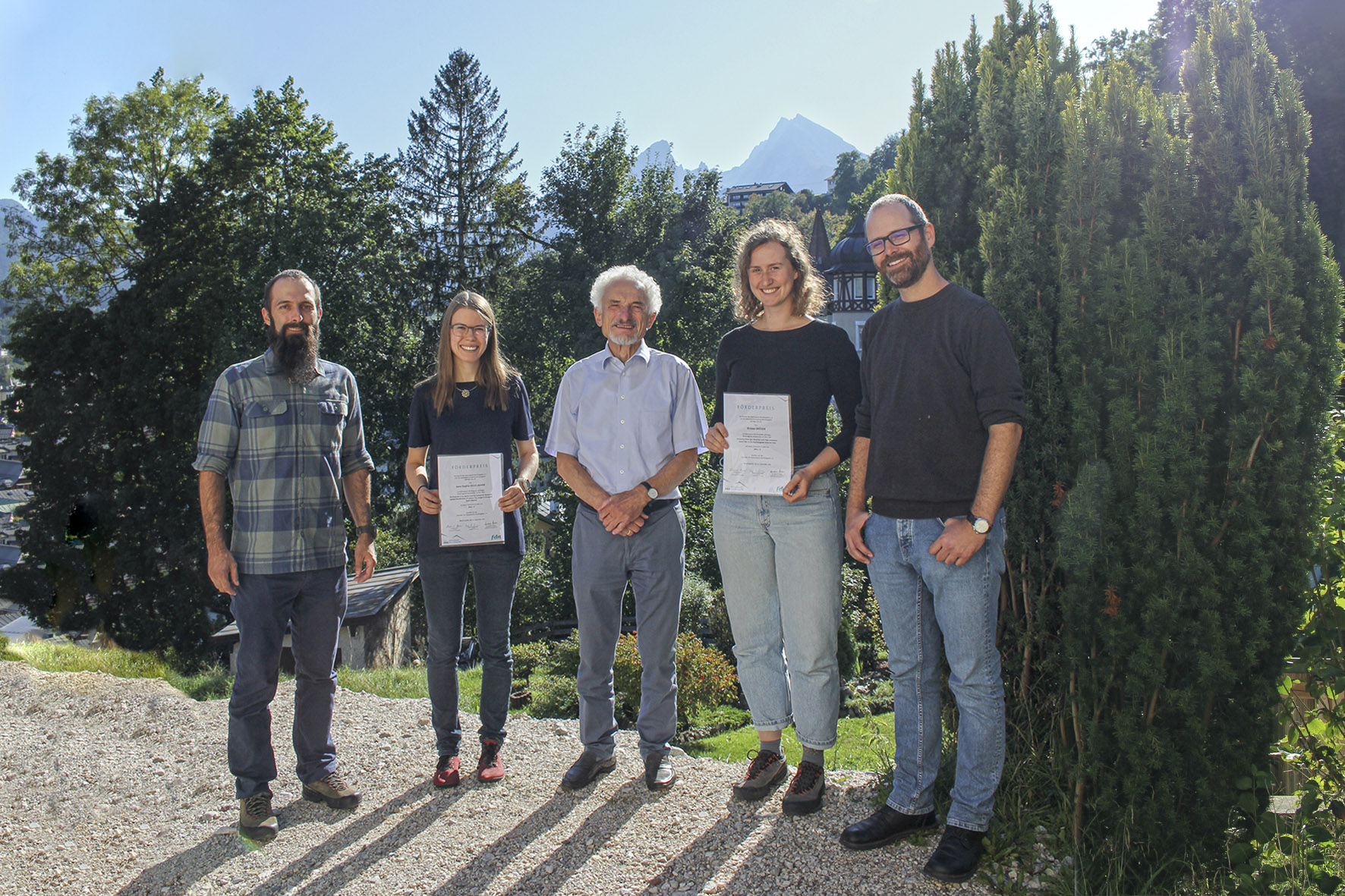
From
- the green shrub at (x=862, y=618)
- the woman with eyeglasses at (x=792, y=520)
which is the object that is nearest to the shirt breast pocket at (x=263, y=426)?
the woman with eyeglasses at (x=792, y=520)

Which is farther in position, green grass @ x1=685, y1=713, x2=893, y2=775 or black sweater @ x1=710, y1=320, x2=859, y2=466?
green grass @ x1=685, y1=713, x2=893, y2=775

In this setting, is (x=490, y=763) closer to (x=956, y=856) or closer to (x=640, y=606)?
(x=640, y=606)

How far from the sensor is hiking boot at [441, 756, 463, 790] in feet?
14.5

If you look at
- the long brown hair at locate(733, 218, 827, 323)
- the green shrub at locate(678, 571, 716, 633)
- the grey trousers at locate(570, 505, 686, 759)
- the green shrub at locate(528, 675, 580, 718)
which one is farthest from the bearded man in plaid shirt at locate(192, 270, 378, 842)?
the green shrub at locate(678, 571, 716, 633)

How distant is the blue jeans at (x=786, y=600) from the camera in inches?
145

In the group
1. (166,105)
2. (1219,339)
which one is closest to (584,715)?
(1219,339)

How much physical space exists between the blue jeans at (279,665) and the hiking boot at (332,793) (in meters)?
0.03

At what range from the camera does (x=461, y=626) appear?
171 inches

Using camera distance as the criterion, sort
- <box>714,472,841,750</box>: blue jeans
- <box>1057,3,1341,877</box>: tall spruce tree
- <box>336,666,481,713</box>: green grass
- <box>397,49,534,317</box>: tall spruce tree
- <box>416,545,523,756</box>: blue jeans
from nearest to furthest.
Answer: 1. <box>1057,3,1341,877</box>: tall spruce tree
2. <box>714,472,841,750</box>: blue jeans
3. <box>416,545,523,756</box>: blue jeans
4. <box>336,666,481,713</box>: green grass
5. <box>397,49,534,317</box>: tall spruce tree

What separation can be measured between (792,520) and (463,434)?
1642 mm

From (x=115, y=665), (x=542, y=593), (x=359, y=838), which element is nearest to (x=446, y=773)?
(x=359, y=838)

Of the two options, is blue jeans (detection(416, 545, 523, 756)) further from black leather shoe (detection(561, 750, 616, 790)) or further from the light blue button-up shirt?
the light blue button-up shirt

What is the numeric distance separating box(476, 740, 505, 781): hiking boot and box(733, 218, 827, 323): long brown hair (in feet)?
7.95

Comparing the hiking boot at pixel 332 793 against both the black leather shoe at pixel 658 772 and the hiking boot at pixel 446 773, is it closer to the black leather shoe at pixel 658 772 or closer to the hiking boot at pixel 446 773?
the hiking boot at pixel 446 773
